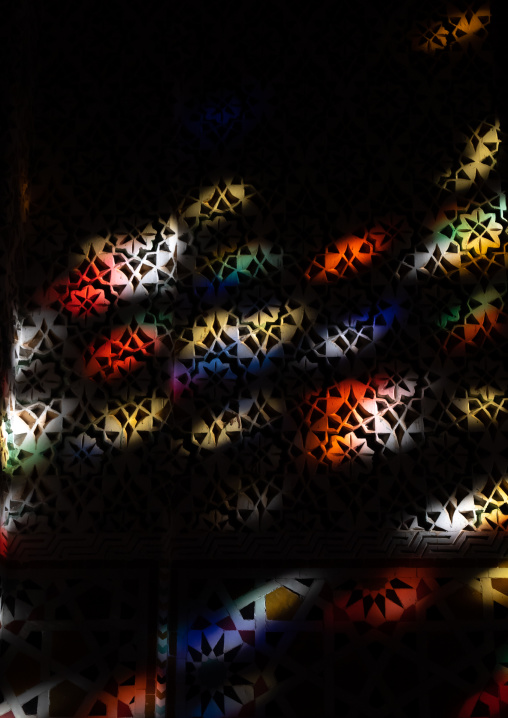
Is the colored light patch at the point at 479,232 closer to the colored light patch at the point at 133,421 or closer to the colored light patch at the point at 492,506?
the colored light patch at the point at 492,506

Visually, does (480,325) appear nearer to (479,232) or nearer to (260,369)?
(479,232)

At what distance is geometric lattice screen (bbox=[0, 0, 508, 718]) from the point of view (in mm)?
2418

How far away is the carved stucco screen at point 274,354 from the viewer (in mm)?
2535

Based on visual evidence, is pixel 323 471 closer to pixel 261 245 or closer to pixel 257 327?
pixel 257 327

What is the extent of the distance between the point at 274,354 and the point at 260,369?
71 millimetres

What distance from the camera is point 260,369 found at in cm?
264

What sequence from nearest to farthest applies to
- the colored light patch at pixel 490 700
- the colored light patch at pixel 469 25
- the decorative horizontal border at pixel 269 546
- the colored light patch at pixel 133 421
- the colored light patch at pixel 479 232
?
the colored light patch at pixel 490 700
the decorative horizontal border at pixel 269 546
the colored light patch at pixel 133 421
the colored light patch at pixel 479 232
the colored light patch at pixel 469 25

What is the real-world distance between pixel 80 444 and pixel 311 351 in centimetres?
83

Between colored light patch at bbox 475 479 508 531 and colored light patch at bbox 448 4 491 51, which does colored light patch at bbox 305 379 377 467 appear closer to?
colored light patch at bbox 475 479 508 531

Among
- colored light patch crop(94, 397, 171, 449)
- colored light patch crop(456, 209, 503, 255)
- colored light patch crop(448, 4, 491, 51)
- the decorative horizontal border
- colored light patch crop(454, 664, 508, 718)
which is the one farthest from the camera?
colored light patch crop(448, 4, 491, 51)

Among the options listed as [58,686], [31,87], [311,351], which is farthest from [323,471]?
[31,87]

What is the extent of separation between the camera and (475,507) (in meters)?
2.51

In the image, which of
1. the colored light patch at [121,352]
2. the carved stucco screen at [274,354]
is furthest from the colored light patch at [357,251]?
the colored light patch at [121,352]

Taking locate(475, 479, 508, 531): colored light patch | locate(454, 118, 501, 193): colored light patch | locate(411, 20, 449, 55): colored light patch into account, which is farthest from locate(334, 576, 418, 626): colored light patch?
locate(411, 20, 449, 55): colored light patch
